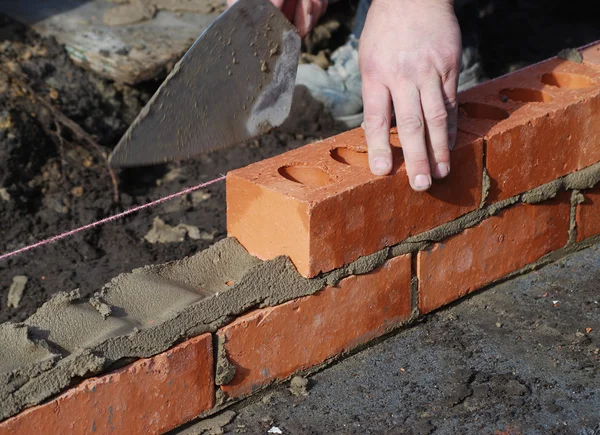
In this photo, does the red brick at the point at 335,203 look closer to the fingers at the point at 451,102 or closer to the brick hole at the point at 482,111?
the fingers at the point at 451,102

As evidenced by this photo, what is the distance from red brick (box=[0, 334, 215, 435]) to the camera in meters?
2.47

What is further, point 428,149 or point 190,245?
point 190,245

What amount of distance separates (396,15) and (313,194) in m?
0.67

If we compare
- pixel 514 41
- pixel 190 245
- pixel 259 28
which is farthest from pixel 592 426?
pixel 514 41

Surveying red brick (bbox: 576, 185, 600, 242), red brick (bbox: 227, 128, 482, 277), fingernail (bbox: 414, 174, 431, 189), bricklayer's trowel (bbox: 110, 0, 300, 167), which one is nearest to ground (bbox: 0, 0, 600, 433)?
red brick (bbox: 576, 185, 600, 242)

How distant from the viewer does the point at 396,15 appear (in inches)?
117

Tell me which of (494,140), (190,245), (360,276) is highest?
(494,140)

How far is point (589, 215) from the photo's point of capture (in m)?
3.69

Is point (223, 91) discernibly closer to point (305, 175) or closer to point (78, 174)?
point (305, 175)

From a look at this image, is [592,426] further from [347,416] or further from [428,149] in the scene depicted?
Result: [428,149]

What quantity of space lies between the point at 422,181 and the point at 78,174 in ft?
7.92

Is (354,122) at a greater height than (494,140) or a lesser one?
lesser

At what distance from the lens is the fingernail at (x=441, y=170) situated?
9.66 ft

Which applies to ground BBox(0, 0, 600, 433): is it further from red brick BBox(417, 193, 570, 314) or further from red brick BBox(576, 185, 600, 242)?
red brick BBox(576, 185, 600, 242)
